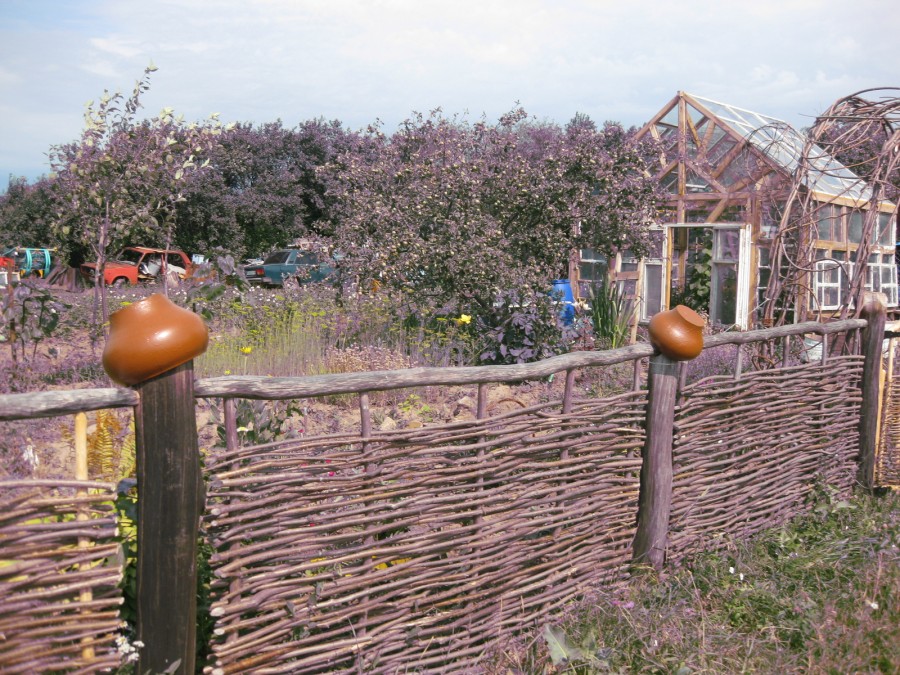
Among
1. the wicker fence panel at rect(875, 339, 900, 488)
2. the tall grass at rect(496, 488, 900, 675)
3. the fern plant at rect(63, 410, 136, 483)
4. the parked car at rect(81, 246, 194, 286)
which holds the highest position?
the parked car at rect(81, 246, 194, 286)

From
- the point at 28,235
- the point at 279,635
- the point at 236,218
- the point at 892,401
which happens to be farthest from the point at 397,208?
the point at 28,235

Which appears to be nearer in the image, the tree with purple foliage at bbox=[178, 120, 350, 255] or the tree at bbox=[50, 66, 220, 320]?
the tree at bbox=[50, 66, 220, 320]

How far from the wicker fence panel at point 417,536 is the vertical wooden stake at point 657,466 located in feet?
0.17

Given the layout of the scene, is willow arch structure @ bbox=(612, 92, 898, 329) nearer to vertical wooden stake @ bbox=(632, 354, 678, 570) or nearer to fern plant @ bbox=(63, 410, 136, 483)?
vertical wooden stake @ bbox=(632, 354, 678, 570)

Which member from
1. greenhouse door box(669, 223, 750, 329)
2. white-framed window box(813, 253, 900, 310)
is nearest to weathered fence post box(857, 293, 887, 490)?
greenhouse door box(669, 223, 750, 329)

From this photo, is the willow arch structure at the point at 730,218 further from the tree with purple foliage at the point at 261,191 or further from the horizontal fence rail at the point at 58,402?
the tree with purple foliage at the point at 261,191

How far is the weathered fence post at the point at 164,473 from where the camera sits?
1983mm

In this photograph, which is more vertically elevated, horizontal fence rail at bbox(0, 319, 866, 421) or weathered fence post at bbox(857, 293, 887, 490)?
horizontal fence rail at bbox(0, 319, 866, 421)

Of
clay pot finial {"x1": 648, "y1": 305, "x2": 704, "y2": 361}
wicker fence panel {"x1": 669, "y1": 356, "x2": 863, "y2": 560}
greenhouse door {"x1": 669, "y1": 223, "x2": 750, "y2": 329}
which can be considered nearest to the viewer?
clay pot finial {"x1": 648, "y1": 305, "x2": 704, "y2": 361}

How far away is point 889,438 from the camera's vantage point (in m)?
4.88

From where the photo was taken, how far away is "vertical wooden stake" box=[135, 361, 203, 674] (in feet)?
6.57

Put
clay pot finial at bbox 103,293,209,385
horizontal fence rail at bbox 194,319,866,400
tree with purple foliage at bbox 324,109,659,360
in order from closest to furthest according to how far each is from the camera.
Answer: clay pot finial at bbox 103,293,209,385, horizontal fence rail at bbox 194,319,866,400, tree with purple foliage at bbox 324,109,659,360

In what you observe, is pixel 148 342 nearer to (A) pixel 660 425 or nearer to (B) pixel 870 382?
(A) pixel 660 425

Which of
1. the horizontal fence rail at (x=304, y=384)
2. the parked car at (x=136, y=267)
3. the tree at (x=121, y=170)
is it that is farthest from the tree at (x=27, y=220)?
the horizontal fence rail at (x=304, y=384)
